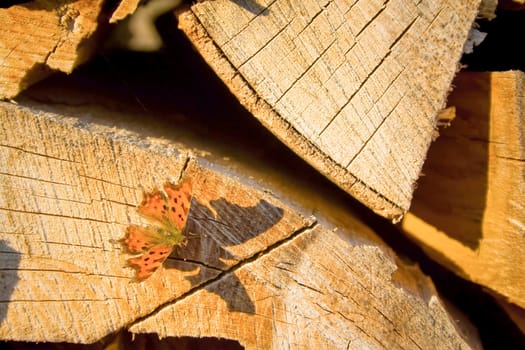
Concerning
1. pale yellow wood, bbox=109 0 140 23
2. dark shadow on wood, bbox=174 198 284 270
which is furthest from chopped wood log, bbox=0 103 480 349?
pale yellow wood, bbox=109 0 140 23

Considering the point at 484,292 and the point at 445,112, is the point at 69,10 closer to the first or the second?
the point at 445,112

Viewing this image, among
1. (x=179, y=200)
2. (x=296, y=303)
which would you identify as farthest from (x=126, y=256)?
(x=296, y=303)

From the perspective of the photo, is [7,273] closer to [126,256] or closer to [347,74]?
[126,256]

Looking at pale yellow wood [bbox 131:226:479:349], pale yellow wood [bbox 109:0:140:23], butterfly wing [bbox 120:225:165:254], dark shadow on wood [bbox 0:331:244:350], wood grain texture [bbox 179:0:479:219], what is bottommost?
dark shadow on wood [bbox 0:331:244:350]

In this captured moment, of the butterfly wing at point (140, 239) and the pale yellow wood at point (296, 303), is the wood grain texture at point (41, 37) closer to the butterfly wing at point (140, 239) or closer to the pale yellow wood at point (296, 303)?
the butterfly wing at point (140, 239)

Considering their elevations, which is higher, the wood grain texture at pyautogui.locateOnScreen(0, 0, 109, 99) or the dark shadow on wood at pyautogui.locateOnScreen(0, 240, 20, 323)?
the wood grain texture at pyautogui.locateOnScreen(0, 0, 109, 99)

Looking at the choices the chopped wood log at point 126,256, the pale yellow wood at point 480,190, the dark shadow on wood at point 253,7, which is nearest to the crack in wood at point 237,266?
the chopped wood log at point 126,256

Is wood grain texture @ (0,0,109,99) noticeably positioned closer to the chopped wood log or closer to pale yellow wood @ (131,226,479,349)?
the chopped wood log
